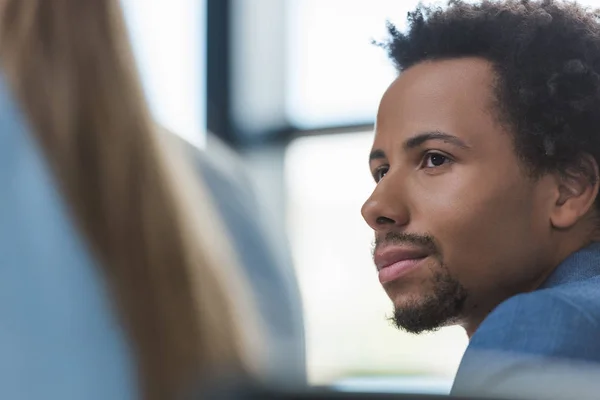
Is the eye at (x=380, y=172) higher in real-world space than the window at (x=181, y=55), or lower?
lower

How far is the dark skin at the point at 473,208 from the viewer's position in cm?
56

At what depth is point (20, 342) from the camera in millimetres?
276

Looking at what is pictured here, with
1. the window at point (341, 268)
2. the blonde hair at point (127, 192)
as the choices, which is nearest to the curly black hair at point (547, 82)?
the window at point (341, 268)

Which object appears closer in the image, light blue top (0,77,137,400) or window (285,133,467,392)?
light blue top (0,77,137,400)

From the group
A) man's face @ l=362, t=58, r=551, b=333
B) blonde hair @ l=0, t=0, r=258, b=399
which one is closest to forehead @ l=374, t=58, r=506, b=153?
man's face @ l=362, t=58, r=551, b=333

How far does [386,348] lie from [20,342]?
334 millimetres

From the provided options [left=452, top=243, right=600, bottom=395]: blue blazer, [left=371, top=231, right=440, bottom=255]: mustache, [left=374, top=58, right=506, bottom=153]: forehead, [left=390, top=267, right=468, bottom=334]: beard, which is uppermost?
[left=374, top=58, right=506, bottom=153]: forehead

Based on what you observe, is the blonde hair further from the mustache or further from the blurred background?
the mustache

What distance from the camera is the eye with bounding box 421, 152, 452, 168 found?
1.84 feet

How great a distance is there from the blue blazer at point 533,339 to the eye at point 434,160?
0.15 meters

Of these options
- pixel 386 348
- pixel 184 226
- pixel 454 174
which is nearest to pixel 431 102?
pixel 454 174

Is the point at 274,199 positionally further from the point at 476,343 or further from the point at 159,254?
the point at 159,254

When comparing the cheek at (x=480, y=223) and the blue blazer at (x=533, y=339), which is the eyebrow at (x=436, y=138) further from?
the blue blazer at (x=533, y=339)

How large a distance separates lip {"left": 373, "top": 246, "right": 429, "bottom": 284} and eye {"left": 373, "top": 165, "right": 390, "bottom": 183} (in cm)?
7
